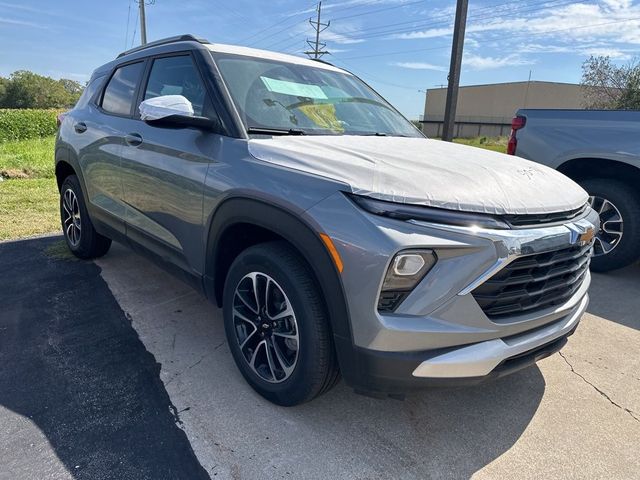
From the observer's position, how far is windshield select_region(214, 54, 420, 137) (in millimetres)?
2674

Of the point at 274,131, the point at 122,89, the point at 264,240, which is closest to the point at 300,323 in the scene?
the point at 264,240

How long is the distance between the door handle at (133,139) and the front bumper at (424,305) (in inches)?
71.4

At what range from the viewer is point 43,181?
889 centimetres

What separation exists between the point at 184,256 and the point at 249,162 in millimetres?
896

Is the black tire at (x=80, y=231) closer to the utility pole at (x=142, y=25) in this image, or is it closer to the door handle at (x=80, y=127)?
the door handle at (x=80, y=127)

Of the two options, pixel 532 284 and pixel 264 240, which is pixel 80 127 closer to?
pixel 264 240

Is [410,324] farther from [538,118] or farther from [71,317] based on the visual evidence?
[538,118]

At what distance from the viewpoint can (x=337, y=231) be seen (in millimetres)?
1843

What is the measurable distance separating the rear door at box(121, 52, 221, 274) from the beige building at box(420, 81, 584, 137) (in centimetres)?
5475

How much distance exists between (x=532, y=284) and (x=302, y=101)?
1790 mm

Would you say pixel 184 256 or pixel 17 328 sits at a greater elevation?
pixel 184 256

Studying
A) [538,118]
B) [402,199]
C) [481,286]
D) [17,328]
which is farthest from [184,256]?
[538,118]

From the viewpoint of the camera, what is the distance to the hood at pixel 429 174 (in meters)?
1.86

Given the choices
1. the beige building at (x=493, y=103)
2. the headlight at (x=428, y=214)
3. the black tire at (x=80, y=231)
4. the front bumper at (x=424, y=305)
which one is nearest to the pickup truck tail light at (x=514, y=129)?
the front bumper at (x=424, y=305)
